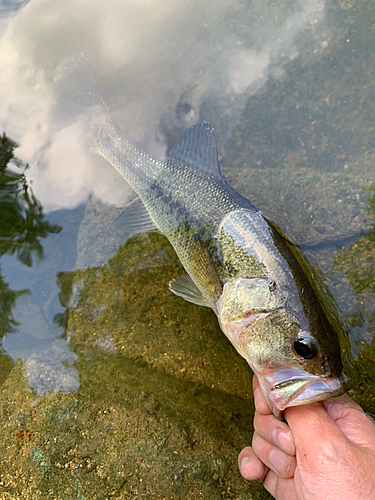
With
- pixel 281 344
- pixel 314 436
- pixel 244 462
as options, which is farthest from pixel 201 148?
Result: pixel 244 462

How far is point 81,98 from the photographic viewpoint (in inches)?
117

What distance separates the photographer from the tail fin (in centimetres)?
291

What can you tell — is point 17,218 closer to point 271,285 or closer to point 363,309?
point 271,285

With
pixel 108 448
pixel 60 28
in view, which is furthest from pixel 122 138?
pixel 108 448

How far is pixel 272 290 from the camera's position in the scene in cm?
195

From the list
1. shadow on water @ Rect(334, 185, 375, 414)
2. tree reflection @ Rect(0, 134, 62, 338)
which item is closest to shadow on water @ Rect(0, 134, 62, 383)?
tree reflection @ Rect(0, 134, 62, 338)

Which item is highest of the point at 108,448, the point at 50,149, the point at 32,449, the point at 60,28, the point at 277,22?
the point at 277,22

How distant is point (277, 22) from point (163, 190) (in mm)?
1927

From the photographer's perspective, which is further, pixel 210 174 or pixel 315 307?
pixel 210 174

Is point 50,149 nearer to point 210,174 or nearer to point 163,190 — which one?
point 163,190

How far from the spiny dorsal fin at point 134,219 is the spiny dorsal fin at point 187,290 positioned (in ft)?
1.73

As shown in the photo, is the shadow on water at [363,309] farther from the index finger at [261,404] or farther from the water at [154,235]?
the index finger at [261,404]

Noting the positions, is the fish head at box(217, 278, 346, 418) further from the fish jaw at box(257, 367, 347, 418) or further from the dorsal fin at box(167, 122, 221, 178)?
the dorsal fin at box(167, 122, 221, 178)

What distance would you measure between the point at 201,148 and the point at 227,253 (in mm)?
884
